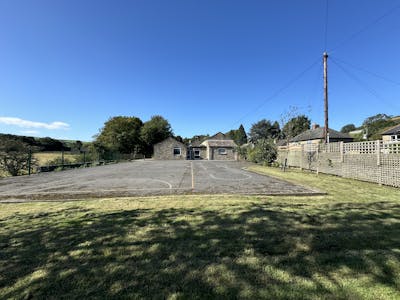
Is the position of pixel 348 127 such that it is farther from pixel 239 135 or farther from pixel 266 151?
pixel 266 151

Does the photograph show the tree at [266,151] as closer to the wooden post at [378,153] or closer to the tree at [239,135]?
the wooden post at [378,153]

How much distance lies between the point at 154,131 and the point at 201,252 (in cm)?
4830

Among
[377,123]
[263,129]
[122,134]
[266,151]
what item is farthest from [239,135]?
[266,151]

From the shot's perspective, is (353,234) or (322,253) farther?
(353,234)

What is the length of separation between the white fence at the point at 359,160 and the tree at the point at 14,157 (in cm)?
2026

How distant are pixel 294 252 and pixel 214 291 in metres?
1.42

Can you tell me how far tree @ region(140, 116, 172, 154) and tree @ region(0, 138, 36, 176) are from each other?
34961 millimetres

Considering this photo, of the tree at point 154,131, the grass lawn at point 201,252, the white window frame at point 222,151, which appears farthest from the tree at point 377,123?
the grass lawn at point 201,252

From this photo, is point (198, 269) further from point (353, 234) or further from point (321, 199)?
point (321, 199)

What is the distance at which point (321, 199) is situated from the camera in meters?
6.16

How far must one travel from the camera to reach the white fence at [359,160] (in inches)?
343

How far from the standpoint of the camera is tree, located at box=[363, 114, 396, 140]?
50.1m

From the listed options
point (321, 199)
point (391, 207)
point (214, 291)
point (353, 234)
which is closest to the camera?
point (214, 291)

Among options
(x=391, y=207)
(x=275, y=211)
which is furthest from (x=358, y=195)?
(x=275, y=211)
